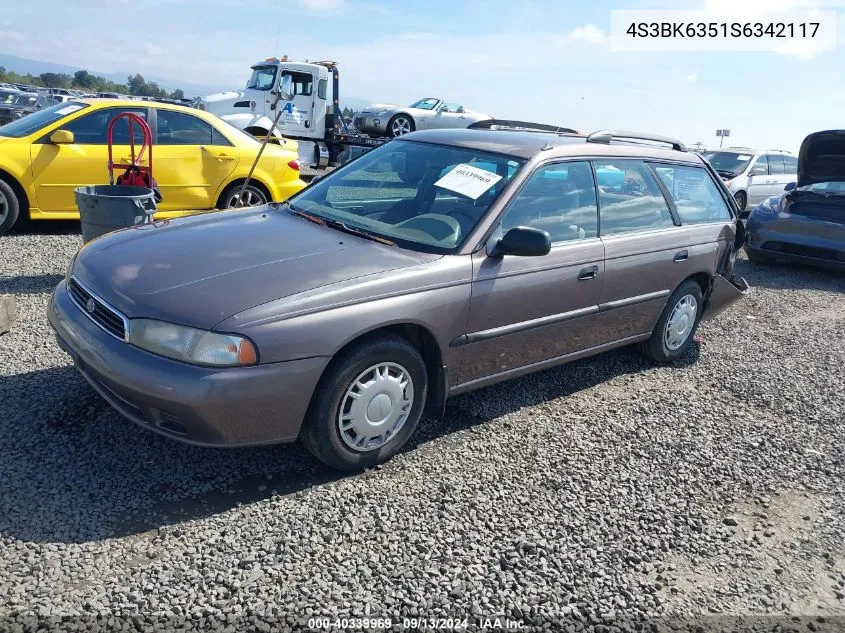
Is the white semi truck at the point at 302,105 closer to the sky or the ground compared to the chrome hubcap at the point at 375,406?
closer to the sky

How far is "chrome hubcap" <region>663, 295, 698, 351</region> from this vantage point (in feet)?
17.2

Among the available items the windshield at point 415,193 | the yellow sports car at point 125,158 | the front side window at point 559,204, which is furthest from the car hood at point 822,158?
the windshield at point 415,193

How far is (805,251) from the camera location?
9273 millimetres

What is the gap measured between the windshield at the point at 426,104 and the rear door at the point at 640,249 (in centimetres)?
1781

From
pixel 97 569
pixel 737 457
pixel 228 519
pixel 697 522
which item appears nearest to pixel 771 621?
pixel 697 522

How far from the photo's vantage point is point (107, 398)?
3.13 meters

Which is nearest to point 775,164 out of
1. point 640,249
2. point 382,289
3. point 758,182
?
point 758,182

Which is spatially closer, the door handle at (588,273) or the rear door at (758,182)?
the door handle at (588,273)

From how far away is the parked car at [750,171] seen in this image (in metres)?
14.0

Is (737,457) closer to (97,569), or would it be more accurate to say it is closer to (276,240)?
(276,240)

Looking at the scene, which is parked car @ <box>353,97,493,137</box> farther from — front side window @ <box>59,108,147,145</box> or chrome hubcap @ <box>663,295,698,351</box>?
chrome hubcap @ <box>663,295,698,351</box>

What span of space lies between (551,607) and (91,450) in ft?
7.44

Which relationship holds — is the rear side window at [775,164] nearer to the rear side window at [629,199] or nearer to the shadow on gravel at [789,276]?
the shadow on gravel at [789,276]

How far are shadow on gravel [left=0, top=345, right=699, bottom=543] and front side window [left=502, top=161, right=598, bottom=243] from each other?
1.23 m
